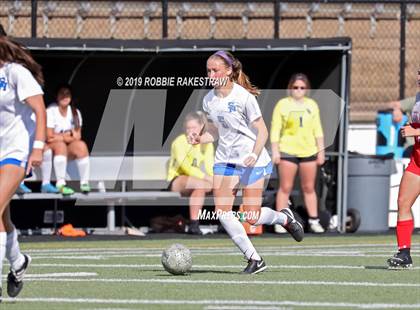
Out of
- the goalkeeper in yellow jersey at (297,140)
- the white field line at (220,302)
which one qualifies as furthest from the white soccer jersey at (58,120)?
the white field line at (220,302)

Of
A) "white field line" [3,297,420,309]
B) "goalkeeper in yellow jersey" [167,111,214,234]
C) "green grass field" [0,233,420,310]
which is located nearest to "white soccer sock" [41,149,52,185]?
"goalkeeper in yellow jersey" [167,111,214,234]

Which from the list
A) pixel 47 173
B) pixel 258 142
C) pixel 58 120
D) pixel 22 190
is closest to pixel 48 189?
pixel 47 173

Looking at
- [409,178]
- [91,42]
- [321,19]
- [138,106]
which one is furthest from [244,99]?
[321,19]

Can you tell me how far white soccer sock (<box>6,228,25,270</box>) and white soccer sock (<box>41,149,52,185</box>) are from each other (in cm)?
774

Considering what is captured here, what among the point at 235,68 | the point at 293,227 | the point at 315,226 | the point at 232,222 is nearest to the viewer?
the point at 232,222

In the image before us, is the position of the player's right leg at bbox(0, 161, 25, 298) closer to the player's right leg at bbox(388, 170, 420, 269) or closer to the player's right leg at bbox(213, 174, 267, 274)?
the player's right leg at bbox(213, 174, 267, 274)

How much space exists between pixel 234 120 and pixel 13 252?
281 cm

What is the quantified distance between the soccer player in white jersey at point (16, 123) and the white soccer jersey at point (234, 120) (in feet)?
8.34

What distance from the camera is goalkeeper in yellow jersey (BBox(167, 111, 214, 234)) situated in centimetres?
1591

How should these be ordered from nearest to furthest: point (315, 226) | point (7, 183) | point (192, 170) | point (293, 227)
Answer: point (7, 183)
point (293, 227)
point (192, 170)
point (315, 226)

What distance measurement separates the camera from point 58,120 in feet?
51.2

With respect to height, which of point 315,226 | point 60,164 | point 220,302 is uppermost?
point 60,164

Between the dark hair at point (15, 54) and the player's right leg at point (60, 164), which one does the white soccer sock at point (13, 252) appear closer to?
the dark hair at point (15, 54)

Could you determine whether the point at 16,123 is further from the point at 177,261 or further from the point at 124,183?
the point at 124,183
